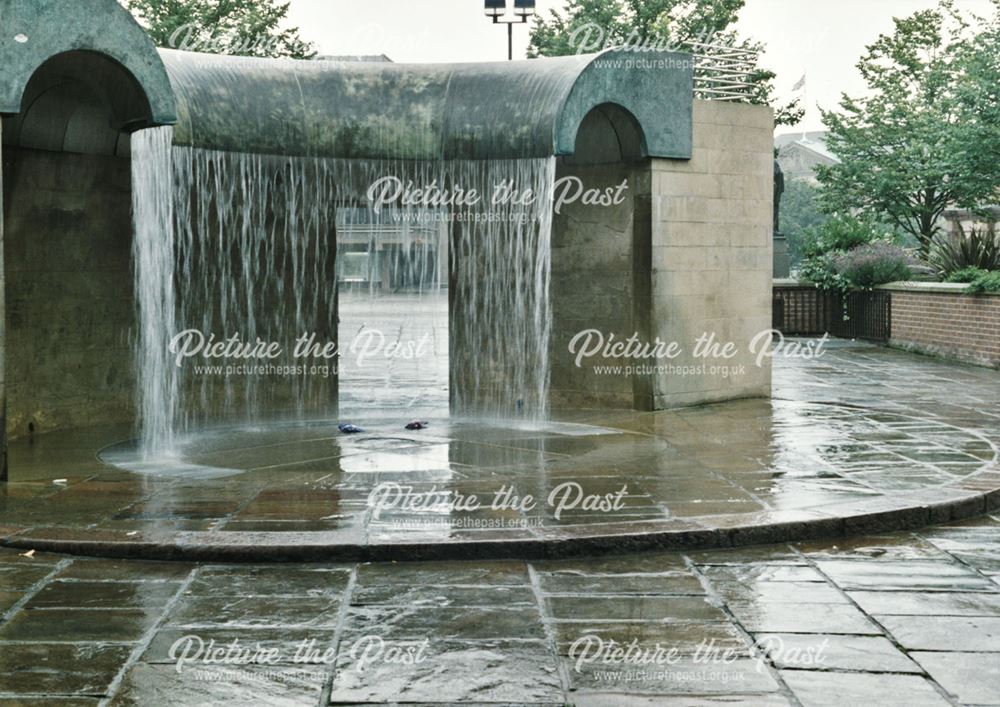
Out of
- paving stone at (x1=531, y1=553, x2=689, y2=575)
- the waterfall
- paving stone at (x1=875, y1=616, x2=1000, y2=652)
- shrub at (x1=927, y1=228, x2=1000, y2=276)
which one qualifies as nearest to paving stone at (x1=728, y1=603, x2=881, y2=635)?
paving stone at (x1=875, y1=616, x2=1000, y2=652)

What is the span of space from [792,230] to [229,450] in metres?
85.2

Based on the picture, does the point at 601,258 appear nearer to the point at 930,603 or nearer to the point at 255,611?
the point at 930,603

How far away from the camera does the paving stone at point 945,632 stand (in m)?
5.24

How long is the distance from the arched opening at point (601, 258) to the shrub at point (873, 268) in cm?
1334

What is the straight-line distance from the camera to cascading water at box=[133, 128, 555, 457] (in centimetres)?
1255

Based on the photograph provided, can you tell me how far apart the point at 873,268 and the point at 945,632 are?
68.2 feet

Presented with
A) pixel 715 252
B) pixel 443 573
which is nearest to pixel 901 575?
pixel 443 573

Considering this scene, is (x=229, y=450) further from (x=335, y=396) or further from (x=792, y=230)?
(x=792, y=230)

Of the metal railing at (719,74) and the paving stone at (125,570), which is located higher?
the metal railing at (719,74)

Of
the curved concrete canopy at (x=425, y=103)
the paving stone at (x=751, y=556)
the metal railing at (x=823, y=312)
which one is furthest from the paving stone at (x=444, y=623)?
the metal railing at (x=823, y=312)

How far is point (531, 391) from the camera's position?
1395 cm

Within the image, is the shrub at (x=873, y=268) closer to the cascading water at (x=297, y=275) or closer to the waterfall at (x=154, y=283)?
the cascading water at (x=297, y=275)

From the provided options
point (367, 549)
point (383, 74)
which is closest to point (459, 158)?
point (383, 74)

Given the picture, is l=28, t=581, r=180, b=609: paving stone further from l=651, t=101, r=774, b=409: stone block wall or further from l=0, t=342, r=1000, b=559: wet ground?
l=651, t=101, r=774, b=409: stone block wall
